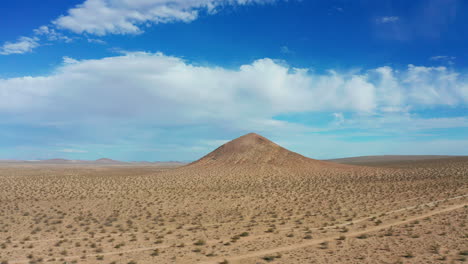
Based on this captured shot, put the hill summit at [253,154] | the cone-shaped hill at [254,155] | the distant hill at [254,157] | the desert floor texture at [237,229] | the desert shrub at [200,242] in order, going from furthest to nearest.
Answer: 1. the hill summit at [253,154]
2. the cone-shaped hill at [254,155]
3. the distant hill at [254,157]
4. the desert shrub at [200,242]
5. the desert floor texture at [237,229]

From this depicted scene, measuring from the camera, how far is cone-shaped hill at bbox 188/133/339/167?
69.2m

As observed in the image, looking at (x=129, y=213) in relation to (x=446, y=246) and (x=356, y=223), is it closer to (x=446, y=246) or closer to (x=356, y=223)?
(x=356, y=223)

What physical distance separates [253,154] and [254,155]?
0.68m

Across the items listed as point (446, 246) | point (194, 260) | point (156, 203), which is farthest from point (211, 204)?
point (446, 246)

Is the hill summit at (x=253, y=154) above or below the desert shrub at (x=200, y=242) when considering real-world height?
above

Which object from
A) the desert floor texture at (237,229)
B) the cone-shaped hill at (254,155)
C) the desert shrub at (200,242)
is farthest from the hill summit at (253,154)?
the desert shrub at (200,242)

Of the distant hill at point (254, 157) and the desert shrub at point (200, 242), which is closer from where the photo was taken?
the desert shrub at point (200, 242)

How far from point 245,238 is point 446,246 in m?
7.86

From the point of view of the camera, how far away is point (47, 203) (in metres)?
26.6

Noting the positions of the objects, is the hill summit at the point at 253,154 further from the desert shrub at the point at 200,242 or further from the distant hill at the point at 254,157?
the desert shrub at the point at 200,242

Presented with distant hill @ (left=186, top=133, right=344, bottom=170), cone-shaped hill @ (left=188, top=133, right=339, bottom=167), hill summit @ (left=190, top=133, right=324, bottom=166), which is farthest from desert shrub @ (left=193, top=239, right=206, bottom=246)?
hill summit @ (left=190, top=133, right=324, bottom=166)

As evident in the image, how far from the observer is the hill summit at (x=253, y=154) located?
69938 mm

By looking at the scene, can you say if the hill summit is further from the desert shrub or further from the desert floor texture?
the desert shrub

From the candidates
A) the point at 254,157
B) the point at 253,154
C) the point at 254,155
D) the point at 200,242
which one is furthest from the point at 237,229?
the point at 253,154
